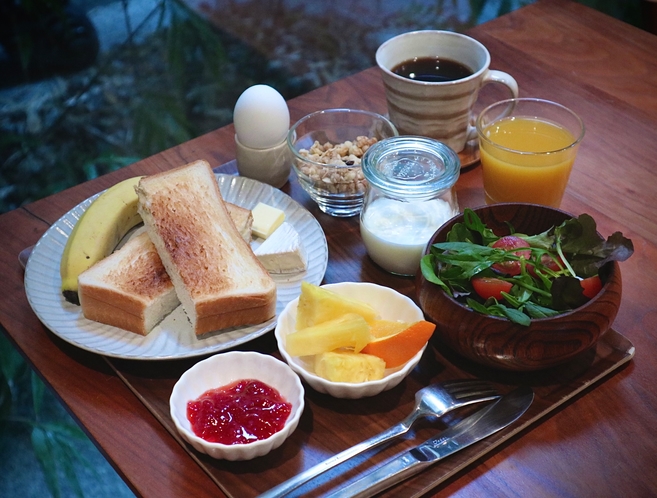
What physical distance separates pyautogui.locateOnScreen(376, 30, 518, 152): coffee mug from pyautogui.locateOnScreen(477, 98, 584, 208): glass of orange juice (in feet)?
0.22

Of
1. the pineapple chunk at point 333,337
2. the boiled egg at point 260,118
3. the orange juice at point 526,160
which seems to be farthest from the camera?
the boiled egg at point 260,118

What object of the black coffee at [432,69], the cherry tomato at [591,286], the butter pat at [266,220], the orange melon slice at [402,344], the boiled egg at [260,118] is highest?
the black coffee at [432,69]

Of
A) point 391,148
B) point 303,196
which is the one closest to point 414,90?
point 391,148

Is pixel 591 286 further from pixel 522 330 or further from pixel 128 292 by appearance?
pixel 128 292

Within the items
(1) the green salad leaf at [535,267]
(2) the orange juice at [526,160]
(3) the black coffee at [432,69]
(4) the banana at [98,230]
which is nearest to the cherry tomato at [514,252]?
(1) the green salad leaf at [535,267]

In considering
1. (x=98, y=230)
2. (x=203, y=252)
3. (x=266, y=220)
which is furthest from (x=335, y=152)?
(x=98, y=230)

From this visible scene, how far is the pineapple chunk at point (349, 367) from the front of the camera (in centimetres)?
99

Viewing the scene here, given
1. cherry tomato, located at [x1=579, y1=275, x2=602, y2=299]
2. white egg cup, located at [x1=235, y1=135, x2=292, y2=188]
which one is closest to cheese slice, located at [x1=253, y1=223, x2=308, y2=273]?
white egg cup, located at [x1=235, y1=135, x2=292, y2=188]

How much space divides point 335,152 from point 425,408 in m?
0.58

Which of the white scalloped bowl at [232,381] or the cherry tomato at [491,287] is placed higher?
the cherry tomato at [491,287]

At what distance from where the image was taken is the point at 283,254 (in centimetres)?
122

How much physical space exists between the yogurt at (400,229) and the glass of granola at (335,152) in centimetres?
9

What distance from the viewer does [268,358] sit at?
103 cm

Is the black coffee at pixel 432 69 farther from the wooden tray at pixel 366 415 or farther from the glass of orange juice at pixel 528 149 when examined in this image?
the wooden tray at pixel 366 415
